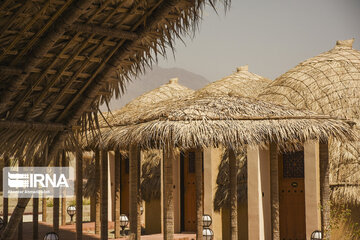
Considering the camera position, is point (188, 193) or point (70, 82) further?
point (188, 193)

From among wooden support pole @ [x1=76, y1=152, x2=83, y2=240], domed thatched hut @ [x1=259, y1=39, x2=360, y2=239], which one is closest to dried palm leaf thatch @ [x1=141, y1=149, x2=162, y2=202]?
wooden support pole @ [x1=76, y1=152, x2=83, y2=240]

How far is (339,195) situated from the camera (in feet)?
35.9

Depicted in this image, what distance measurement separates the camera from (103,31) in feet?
18.1

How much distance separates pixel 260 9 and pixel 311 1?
20.2 feet

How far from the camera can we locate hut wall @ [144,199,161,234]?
43.8ft

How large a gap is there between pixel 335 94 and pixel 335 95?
0.9 inches

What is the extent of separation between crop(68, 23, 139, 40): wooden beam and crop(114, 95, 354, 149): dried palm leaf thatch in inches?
112

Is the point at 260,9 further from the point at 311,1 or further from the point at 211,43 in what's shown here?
the point at 211,43

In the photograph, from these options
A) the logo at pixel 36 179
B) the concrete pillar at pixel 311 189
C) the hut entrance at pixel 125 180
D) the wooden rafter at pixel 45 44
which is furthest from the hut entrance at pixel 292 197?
the wooden rafter at pixel 45 44

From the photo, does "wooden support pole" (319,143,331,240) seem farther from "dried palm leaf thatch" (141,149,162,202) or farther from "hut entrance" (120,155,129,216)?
"hut entrance" (120,155,129,216)

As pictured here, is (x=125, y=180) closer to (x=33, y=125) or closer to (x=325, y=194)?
(x=325, y=194)

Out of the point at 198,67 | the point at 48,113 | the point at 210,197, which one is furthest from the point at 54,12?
the point at 198,67

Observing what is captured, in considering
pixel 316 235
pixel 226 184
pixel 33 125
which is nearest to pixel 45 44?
pixel 33 125

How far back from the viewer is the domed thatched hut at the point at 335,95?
11039 millimetres
